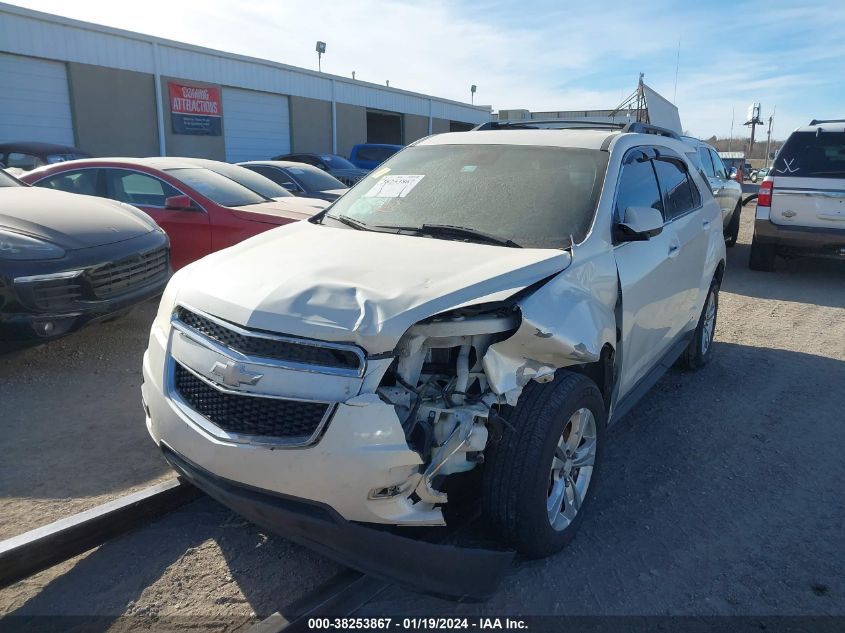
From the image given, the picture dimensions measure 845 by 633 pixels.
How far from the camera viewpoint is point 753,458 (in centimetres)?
403

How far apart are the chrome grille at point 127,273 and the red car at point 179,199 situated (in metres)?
1.20

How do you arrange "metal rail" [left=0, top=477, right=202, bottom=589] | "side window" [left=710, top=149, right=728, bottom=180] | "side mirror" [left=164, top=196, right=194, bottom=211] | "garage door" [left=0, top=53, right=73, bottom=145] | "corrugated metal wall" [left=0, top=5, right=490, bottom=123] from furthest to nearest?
"corrugated metal wall" [left=0, top=5, right=490, bottom=123] < "garage door" [left=0, top=53, right=73, bottom=145] < "side window" [left=710, top=149, right=728, bottom=180] < "side mirror" [left=164, top=196, right=194, bottom=211] < "metal rail" [left=0, top=477, right=202, bottom=589]

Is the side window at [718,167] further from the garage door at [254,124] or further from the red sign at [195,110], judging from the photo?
the garage door at [254,124]

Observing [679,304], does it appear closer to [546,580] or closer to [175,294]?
[546,580]

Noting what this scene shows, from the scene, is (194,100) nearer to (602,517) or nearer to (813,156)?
(813,156)

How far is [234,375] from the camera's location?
2.43 meters

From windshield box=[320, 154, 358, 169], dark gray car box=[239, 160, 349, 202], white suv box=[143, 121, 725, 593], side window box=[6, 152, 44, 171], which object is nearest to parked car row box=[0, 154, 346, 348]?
white suv box=[143, 121, 725, 593]

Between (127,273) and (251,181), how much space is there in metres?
3.77

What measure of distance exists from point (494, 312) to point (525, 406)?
42cm

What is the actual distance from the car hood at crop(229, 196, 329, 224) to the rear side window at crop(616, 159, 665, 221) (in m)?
3.77

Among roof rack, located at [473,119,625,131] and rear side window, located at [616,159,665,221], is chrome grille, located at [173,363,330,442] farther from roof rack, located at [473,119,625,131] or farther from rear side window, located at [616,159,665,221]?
roof rack, located at [473,119,625,131]

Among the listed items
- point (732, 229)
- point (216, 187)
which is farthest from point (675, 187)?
point (732, 229)

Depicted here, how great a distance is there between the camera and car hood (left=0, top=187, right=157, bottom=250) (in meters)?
4.81

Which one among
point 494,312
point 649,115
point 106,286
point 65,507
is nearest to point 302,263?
point 494,312
